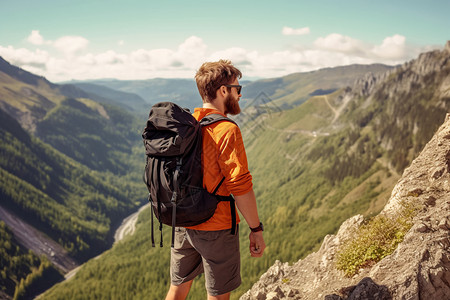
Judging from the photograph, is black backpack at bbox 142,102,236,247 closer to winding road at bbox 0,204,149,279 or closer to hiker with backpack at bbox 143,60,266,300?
hiker with backpack at bbox 143,60,266,300

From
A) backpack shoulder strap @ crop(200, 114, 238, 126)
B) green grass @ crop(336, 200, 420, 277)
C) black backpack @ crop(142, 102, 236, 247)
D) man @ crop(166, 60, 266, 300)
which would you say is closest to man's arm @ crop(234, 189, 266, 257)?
man @ crop(166, 60, 266, 300)

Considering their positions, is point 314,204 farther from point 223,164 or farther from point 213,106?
point 223,164

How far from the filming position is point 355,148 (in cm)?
19562

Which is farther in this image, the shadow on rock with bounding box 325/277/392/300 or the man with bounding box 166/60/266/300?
the shadow on rock with bounding box 325/277/392/300

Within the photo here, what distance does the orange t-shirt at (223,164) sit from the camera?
4773 mm

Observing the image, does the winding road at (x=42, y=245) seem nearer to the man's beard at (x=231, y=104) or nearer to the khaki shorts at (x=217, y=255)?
the khaki shorts at (x=217, y=255)

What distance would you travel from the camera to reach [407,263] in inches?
233

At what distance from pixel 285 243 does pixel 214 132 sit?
124 metres

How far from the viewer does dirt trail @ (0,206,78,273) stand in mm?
188125

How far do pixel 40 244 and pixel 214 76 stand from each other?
23397 cm

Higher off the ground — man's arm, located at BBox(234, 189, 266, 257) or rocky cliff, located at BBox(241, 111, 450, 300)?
man's arm, located at BBox(234, 189, 266, 257)

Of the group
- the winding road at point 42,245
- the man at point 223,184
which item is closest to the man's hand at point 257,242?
the man at point 223,184

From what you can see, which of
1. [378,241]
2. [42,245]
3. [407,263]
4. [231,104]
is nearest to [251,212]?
[231,104]

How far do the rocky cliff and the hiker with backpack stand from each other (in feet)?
9.04
